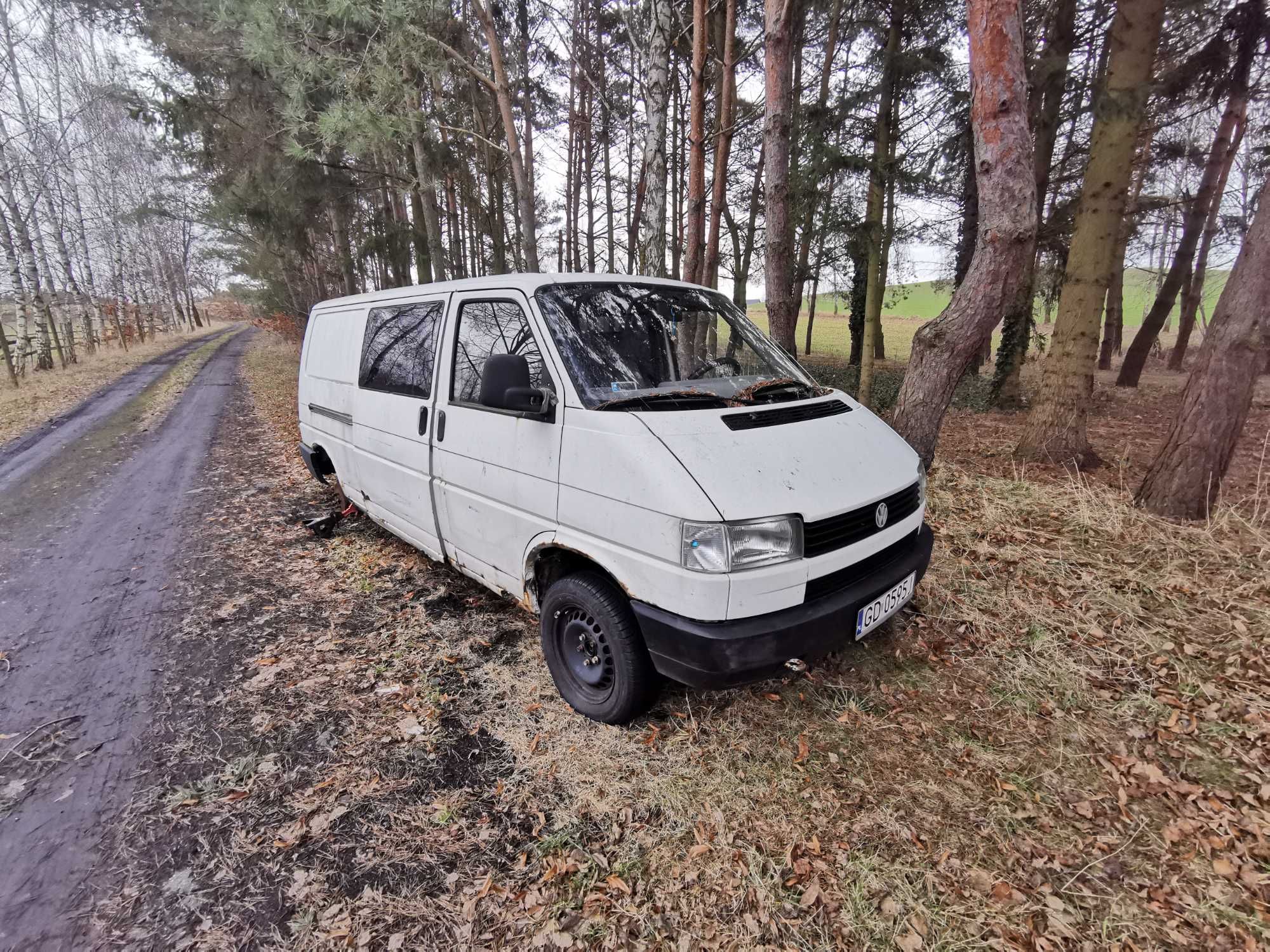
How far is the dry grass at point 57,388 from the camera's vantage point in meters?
10.4

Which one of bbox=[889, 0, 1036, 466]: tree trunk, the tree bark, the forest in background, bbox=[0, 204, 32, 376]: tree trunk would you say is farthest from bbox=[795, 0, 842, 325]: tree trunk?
bbox=[0, 204, 32, 376]: tree trunk

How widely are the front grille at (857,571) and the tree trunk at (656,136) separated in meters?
4.72

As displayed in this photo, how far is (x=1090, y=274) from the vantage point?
666cm

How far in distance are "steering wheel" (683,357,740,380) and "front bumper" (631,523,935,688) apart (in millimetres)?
1394

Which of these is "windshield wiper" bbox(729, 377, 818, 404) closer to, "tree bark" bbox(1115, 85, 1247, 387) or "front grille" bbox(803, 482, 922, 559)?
"front grille" bbox(803, 482, 922, 559)

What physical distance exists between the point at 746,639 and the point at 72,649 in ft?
13.9

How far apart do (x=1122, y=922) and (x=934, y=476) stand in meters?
4.66

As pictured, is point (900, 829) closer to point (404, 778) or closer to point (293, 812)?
point (404, 778)

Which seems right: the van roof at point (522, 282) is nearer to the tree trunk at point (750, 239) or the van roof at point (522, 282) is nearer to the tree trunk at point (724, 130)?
the tree trunk at point (724, 130)

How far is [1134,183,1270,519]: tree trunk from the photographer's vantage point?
4047 millimetres

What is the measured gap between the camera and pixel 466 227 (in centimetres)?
1950

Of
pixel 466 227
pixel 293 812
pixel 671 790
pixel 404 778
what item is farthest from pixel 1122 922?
pixel 466 227

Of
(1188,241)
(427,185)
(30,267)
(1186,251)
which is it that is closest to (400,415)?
(427,185)

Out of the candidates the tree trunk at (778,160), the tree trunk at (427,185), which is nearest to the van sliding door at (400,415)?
the tree trunk at (778,160)
